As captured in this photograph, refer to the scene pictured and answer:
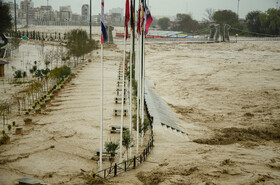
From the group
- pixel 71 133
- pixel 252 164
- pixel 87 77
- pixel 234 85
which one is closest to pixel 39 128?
pixel 71 133

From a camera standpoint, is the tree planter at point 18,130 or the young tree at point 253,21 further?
the young tree at point 253,21

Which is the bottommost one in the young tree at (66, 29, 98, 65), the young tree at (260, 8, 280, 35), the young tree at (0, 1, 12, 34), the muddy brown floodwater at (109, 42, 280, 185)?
the muddy brown floodwater at (109, 42, 280, 185)

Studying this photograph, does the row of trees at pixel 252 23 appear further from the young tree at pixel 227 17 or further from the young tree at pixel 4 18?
the young tree at pixel 4 18

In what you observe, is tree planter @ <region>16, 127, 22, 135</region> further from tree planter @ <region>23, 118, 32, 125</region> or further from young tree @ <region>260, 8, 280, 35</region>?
young tree @ <region>260, 8, 280, 35</region>

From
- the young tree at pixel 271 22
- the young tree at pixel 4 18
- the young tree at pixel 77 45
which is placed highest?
the young tree at pixel 271 22

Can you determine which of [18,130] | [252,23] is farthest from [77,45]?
[252,23]

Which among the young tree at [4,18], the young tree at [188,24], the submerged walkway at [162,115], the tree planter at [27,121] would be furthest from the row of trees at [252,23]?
the tree planter at [27,121]

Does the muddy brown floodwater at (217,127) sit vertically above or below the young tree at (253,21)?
below

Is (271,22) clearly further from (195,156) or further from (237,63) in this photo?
(195,156)

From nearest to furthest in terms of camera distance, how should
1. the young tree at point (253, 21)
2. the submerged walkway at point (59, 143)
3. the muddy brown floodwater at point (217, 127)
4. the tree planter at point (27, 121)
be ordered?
the muddy brown floodwater at point (217, 127) → the submerged walkway at point (59, 143) → the tree planter at point (27, 121) → the young tree at point (253, 21)

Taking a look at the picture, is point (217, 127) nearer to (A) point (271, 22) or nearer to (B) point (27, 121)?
(B) point (27, 121)

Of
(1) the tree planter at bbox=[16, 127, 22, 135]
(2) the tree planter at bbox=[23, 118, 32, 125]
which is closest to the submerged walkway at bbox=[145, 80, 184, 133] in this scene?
(2) the tree planter at bbox=[23, 118, 32, 125]

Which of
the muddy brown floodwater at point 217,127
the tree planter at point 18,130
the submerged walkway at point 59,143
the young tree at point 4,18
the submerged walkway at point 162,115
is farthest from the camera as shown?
the young tree at point 4,18

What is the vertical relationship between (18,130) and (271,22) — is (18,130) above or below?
below
